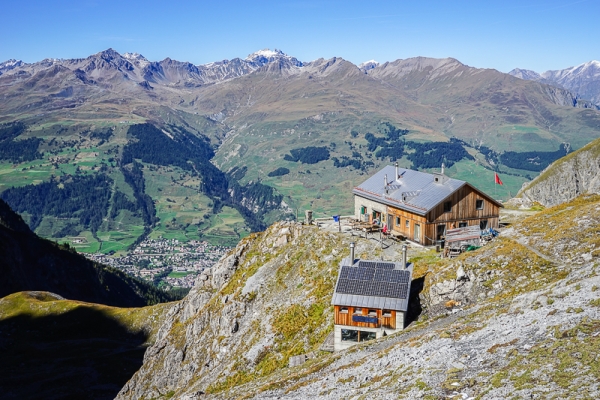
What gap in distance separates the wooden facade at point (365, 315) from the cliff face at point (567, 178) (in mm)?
146779

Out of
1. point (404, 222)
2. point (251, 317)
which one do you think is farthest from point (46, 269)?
point (404, 222)

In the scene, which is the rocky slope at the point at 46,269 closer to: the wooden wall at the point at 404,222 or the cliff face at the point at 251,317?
the cliff face at the point at 251,317

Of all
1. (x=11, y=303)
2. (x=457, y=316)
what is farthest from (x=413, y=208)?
(x=11, y=303)

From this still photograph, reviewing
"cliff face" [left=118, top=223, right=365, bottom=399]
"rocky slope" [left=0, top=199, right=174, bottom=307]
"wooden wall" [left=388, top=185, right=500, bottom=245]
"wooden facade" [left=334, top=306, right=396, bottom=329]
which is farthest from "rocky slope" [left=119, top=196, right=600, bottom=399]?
"rocky slope" [left=0, top=199, right=174, bottom=307]

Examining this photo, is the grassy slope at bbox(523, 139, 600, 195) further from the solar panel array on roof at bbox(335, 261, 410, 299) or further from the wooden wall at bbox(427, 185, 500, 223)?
the solar panel array on roof at bbox(335, 261, 410, 299)

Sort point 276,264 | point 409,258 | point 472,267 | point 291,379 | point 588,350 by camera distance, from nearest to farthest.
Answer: point 588,350 → point 291,379 → point 472,267 → point 409,258 → point 276,264

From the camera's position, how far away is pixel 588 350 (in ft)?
74.2

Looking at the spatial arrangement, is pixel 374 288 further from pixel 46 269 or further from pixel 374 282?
pixel 46 269

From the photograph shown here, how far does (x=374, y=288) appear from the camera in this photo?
43.2 metres

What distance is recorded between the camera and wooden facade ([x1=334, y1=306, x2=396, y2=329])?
4191 cm

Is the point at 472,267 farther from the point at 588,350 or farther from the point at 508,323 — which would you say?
the point at 588,350

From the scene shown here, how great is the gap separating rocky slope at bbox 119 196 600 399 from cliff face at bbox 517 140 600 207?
436ft

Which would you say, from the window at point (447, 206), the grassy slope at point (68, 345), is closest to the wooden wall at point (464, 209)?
the window at point (447, 206)

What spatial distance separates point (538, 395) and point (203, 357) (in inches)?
1975
